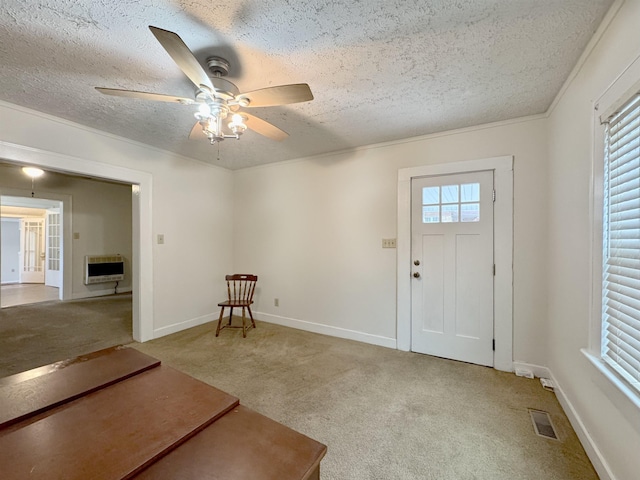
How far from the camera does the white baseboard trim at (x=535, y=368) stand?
2362 millimetres

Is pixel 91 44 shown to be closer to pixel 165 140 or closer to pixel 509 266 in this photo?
pixel 165 140

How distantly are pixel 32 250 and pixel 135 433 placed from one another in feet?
Result: 34.9

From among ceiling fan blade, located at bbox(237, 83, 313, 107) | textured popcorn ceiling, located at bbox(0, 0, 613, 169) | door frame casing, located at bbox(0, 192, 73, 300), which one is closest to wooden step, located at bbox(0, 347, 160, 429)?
ceiling fan blade, located at bbox(237, 83, 313, 107)

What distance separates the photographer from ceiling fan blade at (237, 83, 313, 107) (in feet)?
4.76

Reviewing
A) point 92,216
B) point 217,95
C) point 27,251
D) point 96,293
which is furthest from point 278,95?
point 27,251

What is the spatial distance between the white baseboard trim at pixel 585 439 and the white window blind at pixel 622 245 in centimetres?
51

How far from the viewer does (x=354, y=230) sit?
3.31 m

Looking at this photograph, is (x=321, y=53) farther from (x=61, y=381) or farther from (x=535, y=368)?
(x=535, y=368)

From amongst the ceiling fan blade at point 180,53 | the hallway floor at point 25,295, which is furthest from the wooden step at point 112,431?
the hallway floor at point 25,295

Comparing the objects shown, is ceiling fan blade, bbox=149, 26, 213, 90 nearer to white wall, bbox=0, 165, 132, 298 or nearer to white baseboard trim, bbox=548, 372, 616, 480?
white baseboard trim, bbox=548, 372, 616, 480

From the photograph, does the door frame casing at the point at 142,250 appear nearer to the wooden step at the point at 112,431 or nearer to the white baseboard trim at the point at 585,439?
the wooden step at the point at 112,431

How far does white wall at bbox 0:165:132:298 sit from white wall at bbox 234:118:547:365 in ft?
12.2

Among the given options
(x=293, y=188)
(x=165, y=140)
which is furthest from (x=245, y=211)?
(x=165, y=140)

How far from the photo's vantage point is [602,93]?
143cm
